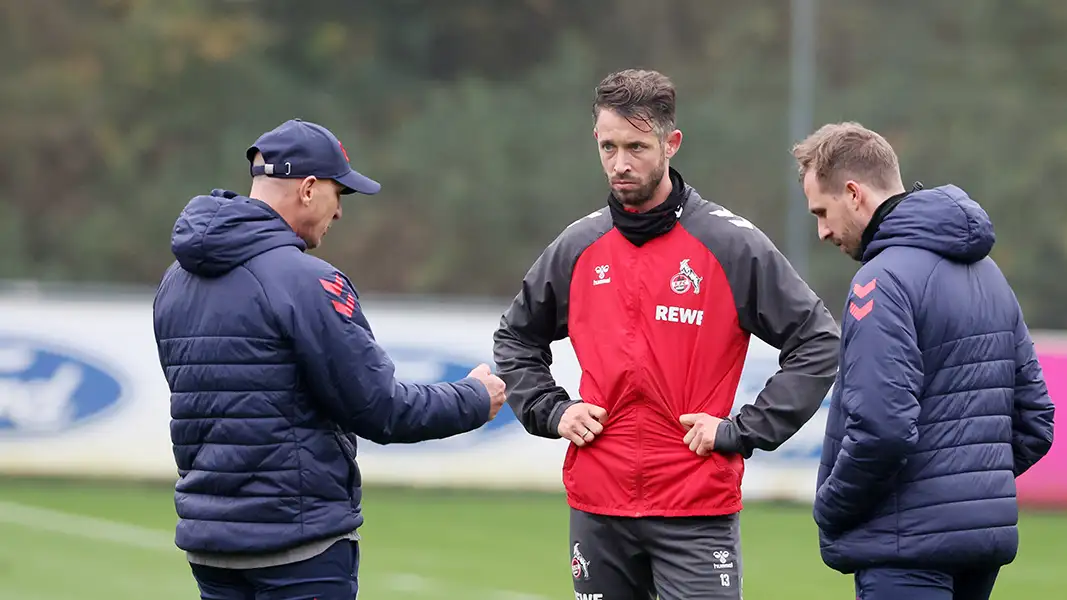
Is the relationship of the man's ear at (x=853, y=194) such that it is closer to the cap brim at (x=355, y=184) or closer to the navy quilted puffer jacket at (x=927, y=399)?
the navy quilted puffer jacket at (x=927, y=399)

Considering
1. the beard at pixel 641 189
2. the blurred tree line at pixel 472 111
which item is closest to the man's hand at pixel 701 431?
the beard at pixel 641 189

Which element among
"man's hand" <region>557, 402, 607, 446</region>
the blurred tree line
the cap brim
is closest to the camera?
Answer: the cap brim

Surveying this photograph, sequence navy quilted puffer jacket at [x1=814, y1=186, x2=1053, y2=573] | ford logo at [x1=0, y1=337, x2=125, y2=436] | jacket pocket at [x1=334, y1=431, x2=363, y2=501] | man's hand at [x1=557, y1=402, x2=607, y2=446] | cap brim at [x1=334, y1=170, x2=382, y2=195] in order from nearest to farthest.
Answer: navy quilted puffer jacket at [x1=814, y1=186, x2=1053, y2=573], jacket pocket at [x1=334, y1=431, x2=363, y2=501], cap brim at [x1=334, y1=170, x2=382, y2=195], man's hand at [x1=557, y1=402, x2=607, y2=446], ford logo at [x1=0, y1=337, x2=125, y2=436]

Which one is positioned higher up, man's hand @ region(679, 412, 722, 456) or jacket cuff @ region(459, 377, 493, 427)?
jacket cuff @ region(459, 377, 493, 427)

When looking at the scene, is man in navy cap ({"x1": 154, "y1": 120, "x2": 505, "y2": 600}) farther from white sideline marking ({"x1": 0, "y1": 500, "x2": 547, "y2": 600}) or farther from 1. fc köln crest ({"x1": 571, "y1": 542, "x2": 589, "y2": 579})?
white sideline marking ({"x1": 0, "y1": 500, "x2": 547, "y2": 600})

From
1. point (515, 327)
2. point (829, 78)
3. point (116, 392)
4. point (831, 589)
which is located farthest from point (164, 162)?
point (515, 327)

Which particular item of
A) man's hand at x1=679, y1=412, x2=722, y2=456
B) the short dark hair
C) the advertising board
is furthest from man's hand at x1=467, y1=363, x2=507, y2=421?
the advertising board

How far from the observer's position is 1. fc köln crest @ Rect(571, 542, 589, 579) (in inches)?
194

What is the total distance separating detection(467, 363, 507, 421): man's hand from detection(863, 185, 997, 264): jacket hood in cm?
122

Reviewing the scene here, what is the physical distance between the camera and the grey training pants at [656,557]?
4.76 m

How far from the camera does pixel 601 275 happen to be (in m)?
4.98

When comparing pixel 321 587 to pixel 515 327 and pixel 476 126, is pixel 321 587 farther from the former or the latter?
pixel 476 126

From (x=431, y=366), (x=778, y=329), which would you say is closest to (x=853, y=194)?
(x=778, y=329)

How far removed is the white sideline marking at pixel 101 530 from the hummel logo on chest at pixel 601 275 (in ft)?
14.4
